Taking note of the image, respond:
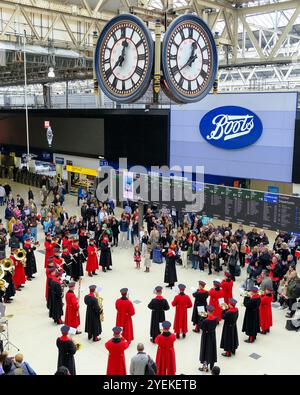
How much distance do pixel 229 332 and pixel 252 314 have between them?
961 mm

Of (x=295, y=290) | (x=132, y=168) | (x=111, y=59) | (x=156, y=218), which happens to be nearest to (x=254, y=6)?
(x=111, y=59)

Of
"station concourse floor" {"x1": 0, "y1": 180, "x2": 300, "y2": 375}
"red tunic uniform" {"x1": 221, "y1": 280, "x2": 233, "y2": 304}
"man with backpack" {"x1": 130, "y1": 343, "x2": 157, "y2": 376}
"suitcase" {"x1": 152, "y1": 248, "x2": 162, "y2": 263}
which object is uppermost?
"man with backpack" {"x1": 130, "y1": 343, "x2": 157, "y2": 376}

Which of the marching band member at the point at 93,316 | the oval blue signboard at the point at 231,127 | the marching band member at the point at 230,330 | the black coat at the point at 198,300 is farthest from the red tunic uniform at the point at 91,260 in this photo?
the oval blue signboard at the point at 231,127

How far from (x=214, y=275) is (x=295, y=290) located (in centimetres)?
370

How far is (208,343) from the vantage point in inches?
339

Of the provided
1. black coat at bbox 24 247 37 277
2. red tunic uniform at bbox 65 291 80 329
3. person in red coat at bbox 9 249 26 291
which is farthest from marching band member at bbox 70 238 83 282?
red tunic uniform at bbox 65 291 80 329

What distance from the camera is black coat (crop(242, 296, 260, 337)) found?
9.84 meters

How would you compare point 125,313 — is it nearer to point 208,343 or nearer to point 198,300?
point 198,300

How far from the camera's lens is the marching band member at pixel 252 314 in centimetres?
984

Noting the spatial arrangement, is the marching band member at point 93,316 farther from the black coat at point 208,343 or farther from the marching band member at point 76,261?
the marching band member at point 76,261

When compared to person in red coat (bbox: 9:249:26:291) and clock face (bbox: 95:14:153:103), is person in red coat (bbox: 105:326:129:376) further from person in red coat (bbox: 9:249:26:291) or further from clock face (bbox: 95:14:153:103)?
person in red coat (bbox: 9:249:26:291)

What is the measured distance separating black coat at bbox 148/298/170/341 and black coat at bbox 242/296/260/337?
68.8 inches

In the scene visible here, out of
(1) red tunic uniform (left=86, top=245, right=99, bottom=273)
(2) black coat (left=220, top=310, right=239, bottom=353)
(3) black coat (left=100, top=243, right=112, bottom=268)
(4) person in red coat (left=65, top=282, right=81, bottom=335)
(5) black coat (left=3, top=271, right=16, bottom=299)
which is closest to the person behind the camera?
(2) black coat (left=220, top=310, right=239, bottom=353)

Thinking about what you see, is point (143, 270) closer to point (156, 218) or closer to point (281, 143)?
point (156, 218)
